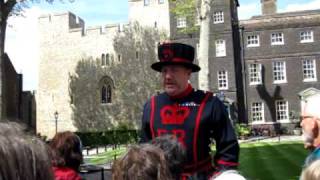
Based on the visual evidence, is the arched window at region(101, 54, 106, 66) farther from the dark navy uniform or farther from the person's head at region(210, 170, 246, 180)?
the person's head at region(210, 170, 246, 180)

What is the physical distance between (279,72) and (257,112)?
3.80m

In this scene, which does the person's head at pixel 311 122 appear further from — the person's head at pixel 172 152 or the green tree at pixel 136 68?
the green tree at pixel 136 68

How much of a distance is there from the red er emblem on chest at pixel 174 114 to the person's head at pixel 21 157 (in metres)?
1.91

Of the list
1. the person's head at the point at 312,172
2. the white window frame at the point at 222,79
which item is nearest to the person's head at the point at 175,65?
the person's head at the point at 312,172

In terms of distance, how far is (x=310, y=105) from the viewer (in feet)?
10.3

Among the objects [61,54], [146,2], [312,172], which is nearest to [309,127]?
[312,172]

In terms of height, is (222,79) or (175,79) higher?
(222,79)

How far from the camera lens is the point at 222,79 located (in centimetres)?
3881

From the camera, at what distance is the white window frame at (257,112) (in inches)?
1508

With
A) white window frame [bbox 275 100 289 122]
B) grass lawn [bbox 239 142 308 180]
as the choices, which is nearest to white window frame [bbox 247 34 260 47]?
white window frame [bbox 275 100 289 122]

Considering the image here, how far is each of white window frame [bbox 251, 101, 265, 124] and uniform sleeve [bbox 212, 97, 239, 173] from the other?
3556cm

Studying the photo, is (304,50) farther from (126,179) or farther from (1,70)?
(126,179)

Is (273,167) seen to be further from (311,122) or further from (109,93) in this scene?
(109,93)

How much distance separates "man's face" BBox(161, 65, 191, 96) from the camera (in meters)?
3.53
